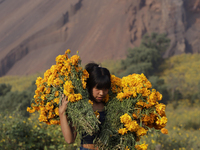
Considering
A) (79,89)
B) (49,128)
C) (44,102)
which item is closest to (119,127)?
(79,89)

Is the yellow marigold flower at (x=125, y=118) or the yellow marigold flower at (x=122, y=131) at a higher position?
the yellow marigold flower at (x=125, y=118)

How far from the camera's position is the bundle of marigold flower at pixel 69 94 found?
178cm

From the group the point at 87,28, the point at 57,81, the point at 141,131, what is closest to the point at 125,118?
the point at 141,131

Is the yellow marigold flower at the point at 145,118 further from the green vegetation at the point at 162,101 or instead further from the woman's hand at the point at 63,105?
the woman's hand at the point at 63,105

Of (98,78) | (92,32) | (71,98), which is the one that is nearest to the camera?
(71,98)

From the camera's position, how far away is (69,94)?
5.97 feet

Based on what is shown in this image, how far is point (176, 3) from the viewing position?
30141 millimetres

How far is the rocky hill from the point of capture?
29.3 metres

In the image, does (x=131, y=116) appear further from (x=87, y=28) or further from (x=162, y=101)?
(x=87, y=28)

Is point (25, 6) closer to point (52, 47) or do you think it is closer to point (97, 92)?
point (52, 47)

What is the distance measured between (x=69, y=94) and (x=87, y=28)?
31.2 m

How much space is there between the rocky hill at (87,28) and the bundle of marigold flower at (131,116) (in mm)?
25761

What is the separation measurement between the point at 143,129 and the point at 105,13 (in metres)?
32.1

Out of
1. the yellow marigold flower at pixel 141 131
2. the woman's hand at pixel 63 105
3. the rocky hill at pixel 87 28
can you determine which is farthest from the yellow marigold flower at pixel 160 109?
the rocky hill at pixel 87 28
